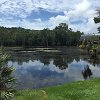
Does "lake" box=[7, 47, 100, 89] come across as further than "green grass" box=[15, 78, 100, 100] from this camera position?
Yes

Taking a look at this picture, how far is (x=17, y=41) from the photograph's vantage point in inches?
7731

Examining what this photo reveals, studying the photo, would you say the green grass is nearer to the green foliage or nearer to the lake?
the lake

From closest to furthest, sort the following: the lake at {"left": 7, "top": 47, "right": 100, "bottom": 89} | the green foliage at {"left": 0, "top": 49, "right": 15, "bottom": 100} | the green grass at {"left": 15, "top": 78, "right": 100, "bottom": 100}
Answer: the green foliage at {"left": 0, "top": 49, "right": 15, "bottom": 100}
the green grass at {"left": 15, "top": 78, "right": 100, "bottom": 100}
the lake at {"left": 7, "top": 47, "right": 100, "bottom": 89}

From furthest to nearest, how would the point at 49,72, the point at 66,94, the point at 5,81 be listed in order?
the point at 49,72 → the point at 66,94 → the point at 5,81

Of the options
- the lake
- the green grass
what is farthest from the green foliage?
the green grass

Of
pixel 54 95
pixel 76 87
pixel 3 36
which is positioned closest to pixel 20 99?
pixel 54 95

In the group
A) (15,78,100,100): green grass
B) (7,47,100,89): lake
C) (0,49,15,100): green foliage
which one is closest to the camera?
(0,49,15,100): green foliage

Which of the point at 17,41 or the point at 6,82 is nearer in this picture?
the point at 6,82

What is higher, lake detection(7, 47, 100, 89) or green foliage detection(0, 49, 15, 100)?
green foliage detection(0, 49, 15, 100)

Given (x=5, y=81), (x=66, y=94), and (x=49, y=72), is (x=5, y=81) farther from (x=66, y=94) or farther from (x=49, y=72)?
(x=49, y=72)

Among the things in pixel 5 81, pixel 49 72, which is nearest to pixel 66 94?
pixel 5 81

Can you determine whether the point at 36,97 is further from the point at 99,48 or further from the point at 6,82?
the point at 99,48

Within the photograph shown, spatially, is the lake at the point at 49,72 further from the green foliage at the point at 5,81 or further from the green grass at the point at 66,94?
the green foliage at the point at 5,81

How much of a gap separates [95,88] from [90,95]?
9.70 ft
